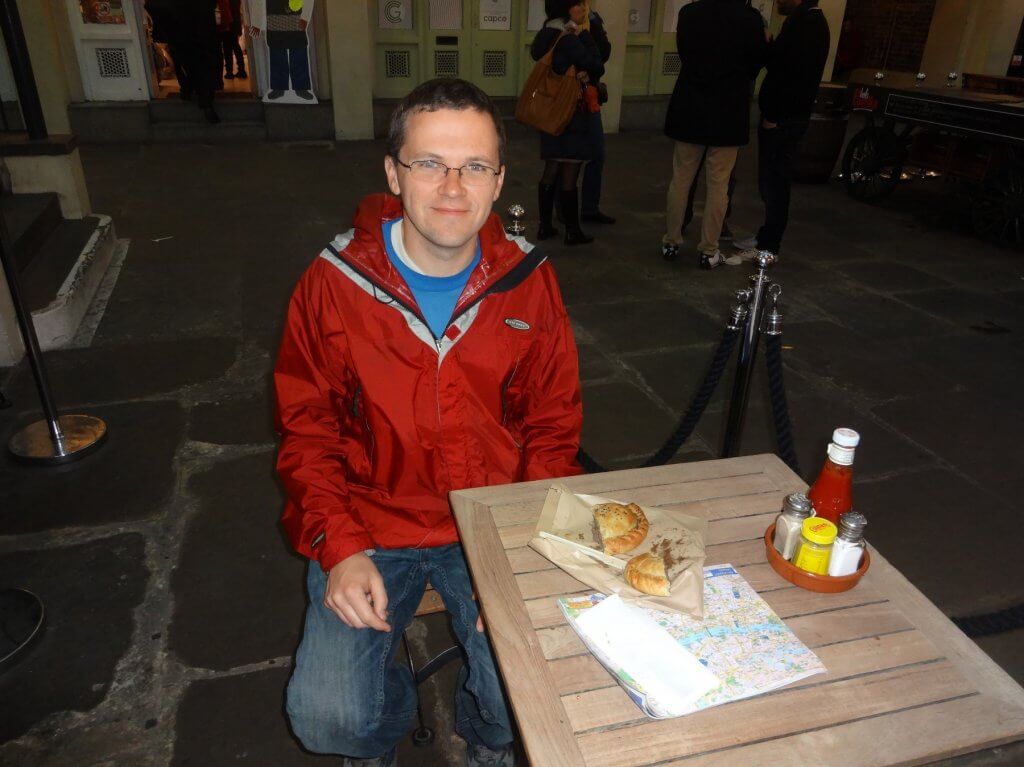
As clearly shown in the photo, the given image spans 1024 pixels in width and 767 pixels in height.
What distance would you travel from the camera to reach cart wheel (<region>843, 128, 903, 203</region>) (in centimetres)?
779

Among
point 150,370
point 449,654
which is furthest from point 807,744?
point 150,370

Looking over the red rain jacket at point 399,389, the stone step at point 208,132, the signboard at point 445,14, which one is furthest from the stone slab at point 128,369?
the signboard at point 445,14

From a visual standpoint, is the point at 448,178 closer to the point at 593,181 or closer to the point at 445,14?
the point at 593,181

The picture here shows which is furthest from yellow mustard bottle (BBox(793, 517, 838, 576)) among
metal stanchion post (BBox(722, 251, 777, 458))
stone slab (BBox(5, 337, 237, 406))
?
stone slab (BBox(5, 337, 237, 406))

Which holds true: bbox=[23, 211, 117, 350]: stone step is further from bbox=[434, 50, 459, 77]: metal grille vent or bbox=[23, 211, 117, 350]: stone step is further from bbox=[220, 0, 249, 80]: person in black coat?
bbox=[220, 0, 249, 80]: person in black coat

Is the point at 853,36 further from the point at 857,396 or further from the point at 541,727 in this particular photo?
the point at 541,727

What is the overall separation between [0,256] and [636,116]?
9.70 meters

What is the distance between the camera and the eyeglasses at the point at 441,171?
170 cm

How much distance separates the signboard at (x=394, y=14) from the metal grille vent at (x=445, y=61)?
22.1 inches

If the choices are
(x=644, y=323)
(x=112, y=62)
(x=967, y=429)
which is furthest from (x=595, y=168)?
(x=112, y=62)

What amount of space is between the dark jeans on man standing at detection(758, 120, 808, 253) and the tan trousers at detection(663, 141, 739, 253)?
34 centimetres

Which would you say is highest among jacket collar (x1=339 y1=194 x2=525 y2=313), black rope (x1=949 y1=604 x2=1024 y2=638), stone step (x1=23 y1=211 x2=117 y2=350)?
jacket collar (x1=339 y1=194 x2=525 y2=313)

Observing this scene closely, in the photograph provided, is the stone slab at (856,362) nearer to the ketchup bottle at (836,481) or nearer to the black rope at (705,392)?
the black rope at (705,392)

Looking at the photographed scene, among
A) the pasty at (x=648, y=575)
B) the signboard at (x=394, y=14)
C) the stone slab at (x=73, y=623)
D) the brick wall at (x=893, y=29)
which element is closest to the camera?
the pasty at (x=648, y=575)
